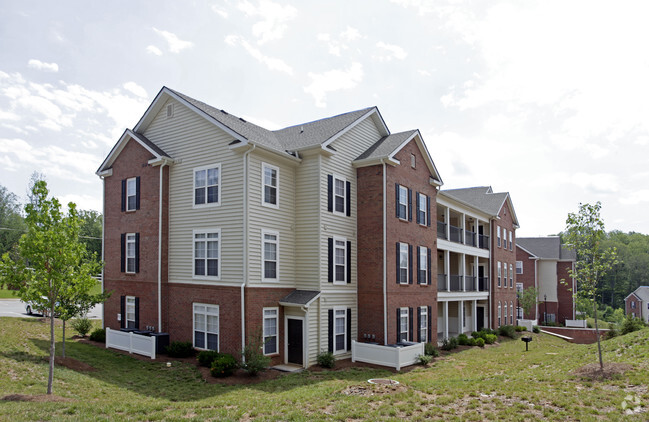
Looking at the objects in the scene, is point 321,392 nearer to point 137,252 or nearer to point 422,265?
point 137,252

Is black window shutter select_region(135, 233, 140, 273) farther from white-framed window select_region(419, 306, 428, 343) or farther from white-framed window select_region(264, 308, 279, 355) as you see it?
white-framed window select_region(419, 306, 428, 343)

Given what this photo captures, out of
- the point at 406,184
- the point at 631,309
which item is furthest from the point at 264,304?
the point at 631,309

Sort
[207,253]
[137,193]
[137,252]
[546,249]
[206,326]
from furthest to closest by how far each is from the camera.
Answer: [546,249] → [137,193] → [137,252] → [207,253] → [206,326]

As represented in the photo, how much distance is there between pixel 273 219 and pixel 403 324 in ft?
27.5

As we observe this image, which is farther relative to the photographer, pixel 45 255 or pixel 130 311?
pixel 130 311

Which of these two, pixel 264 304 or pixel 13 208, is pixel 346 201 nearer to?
pixel 264 304

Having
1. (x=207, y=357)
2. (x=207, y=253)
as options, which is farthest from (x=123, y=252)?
(x=207, y=357)

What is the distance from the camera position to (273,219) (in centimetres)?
1942

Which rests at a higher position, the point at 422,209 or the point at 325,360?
the point at 422,209

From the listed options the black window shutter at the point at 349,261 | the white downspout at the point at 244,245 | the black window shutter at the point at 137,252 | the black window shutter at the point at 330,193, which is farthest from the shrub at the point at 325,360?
the black window shutter at the point at 137,252

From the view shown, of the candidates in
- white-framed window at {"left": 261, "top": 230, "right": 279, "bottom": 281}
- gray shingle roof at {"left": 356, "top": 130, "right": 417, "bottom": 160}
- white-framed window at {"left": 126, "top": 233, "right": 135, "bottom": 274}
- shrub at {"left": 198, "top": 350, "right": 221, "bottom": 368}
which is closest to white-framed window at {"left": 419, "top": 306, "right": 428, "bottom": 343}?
gray shingle roof at {"left": 356, "top": 130, "right": 417, "bottom": 160}

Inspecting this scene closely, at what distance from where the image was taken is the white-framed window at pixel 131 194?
73.3 feet

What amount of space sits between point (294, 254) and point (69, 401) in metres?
10.5

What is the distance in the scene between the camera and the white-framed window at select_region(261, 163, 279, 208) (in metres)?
19.1
